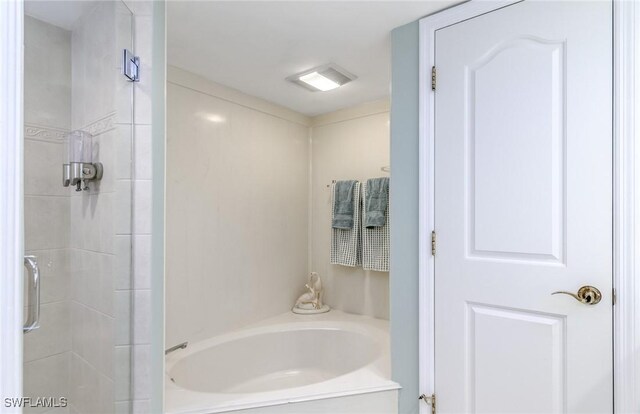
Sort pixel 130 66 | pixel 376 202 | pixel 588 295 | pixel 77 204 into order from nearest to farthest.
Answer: pixel 77 204
pixel 588 295
pixel 130 66
pixel 376 202

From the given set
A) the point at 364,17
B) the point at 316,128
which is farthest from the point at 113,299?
the point at 316,128

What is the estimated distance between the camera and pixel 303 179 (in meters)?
3.13

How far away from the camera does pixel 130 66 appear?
4.34 feet

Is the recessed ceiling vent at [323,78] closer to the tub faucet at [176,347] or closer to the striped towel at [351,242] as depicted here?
the striped towel at [351,242]

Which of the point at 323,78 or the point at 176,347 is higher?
the point at 323,78

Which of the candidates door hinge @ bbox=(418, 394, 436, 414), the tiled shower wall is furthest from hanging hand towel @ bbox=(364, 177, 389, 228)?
the tiled shower wall

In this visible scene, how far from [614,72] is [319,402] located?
5.89 ft

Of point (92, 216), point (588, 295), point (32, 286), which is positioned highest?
point (92, 216)

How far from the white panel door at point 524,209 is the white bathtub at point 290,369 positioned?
43 cm

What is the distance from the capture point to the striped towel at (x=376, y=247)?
2592 millimetres

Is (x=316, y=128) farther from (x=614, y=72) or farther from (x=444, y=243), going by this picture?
(x=614, y=72)

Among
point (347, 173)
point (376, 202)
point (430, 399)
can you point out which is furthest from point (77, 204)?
point (347, 173)

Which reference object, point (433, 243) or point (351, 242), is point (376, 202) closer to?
point (351, 242)

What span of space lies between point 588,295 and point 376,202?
152 cm
